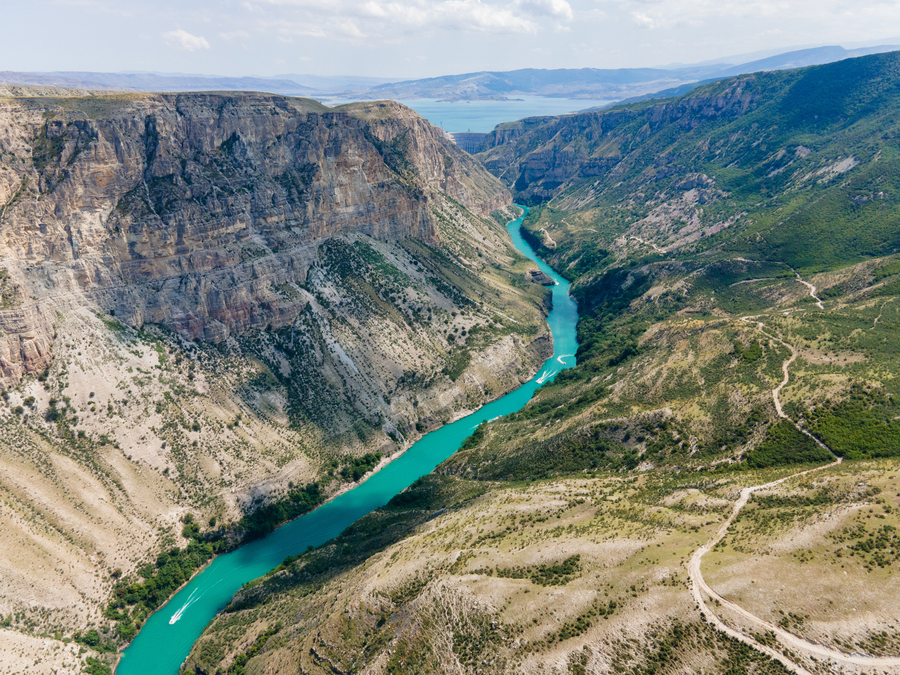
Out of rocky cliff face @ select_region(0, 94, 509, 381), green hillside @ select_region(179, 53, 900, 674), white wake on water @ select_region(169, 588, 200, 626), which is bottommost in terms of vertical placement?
white wake on water @ select_region(169, 588, 200, 626)

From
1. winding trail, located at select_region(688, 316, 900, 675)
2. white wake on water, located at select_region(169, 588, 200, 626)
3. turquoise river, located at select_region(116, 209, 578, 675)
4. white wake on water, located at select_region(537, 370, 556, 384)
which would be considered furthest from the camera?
white wake on water, located at select_region(537, 370, 556, 384)

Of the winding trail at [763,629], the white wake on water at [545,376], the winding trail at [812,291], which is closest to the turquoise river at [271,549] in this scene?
the white wake on water at [545,376]

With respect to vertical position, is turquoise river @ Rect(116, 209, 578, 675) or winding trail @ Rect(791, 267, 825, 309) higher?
winding trail @ Rect(791, 267, 825, 309)

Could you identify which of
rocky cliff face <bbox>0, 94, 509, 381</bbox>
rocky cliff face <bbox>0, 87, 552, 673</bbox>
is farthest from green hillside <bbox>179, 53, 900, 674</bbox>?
rocky cliff face <bbox>0, 94, 509, 381</bbox>

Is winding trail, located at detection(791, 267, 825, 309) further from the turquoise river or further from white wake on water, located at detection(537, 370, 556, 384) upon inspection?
the turquoise river

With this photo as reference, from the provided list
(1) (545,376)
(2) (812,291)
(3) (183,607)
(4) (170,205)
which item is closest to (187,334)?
(4) (170,205)

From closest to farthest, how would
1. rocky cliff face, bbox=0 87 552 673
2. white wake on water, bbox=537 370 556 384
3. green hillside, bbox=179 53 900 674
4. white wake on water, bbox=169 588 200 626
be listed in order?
green hillside, bbox=179 53 900 674
white wake on water, bbox=169 588 200 626
rocky cliff face, bbox=0 87 552 673
white wake on water, bbox=537 370 556 384

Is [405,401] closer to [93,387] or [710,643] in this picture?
[93,387]

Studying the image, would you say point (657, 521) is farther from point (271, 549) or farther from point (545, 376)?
point (545, 376)
